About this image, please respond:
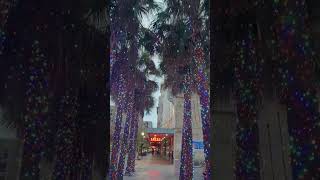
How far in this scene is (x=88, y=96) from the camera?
688cm

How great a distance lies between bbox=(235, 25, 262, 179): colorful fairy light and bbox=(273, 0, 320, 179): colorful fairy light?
2.20 feet

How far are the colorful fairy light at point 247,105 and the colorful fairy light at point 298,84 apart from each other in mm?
671

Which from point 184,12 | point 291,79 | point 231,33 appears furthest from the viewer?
point 184,12

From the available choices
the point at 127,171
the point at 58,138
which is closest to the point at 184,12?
the point at 58,138

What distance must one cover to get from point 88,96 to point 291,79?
11.8 feet

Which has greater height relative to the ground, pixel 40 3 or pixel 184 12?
pixel 184 12

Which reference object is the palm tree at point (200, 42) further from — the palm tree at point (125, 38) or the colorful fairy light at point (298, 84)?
the colorful fairy light at point (298, 84)

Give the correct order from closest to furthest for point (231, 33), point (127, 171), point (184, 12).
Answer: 1. point (231, 33)
2. point (184, 12)
3. point (127, 171)

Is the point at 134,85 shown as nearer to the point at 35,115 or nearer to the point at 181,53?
the point at 181,53

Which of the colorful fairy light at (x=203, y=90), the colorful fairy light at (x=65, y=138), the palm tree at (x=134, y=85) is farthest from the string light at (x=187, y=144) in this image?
the colorful fairy light at (x=65, y=138)

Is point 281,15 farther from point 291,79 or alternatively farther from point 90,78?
point 90,78

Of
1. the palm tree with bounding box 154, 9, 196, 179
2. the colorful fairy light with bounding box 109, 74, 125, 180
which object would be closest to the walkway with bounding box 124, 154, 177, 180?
the colorful fairy light with bounding box 109, 74, 125, 180

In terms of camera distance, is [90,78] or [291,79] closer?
[291,79]

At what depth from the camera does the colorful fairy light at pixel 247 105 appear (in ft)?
17.6
